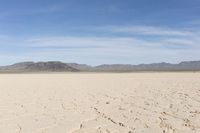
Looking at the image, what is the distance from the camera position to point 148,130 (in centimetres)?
566

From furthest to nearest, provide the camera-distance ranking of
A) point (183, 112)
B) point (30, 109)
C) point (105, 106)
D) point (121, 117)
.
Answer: point (105, 106) < point (30, 109) < point (183, 112) < point (121, 117)

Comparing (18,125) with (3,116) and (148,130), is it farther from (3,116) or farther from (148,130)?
(148,130)

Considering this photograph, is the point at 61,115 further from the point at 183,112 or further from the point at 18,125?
the point at 183,112

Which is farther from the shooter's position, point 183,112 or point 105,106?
point 105,106

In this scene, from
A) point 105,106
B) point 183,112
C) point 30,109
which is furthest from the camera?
point 105,106

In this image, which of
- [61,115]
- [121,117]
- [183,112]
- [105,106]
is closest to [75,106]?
[105,106]

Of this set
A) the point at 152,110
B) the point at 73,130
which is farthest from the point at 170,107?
the point at 73,130

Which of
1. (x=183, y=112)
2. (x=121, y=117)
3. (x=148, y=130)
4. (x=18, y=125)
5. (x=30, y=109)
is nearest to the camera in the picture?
(x=148, y=130)

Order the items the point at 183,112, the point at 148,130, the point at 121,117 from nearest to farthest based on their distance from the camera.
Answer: the point at 148,130 → the point at 121,117 → the point at 183,112

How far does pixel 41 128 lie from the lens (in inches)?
229

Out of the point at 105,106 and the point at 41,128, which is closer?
the point at 41,128

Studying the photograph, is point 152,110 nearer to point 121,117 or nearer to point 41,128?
point 121,117

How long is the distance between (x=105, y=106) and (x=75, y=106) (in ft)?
2.44

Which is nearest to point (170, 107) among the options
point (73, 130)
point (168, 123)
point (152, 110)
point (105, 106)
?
point (152, 110)
